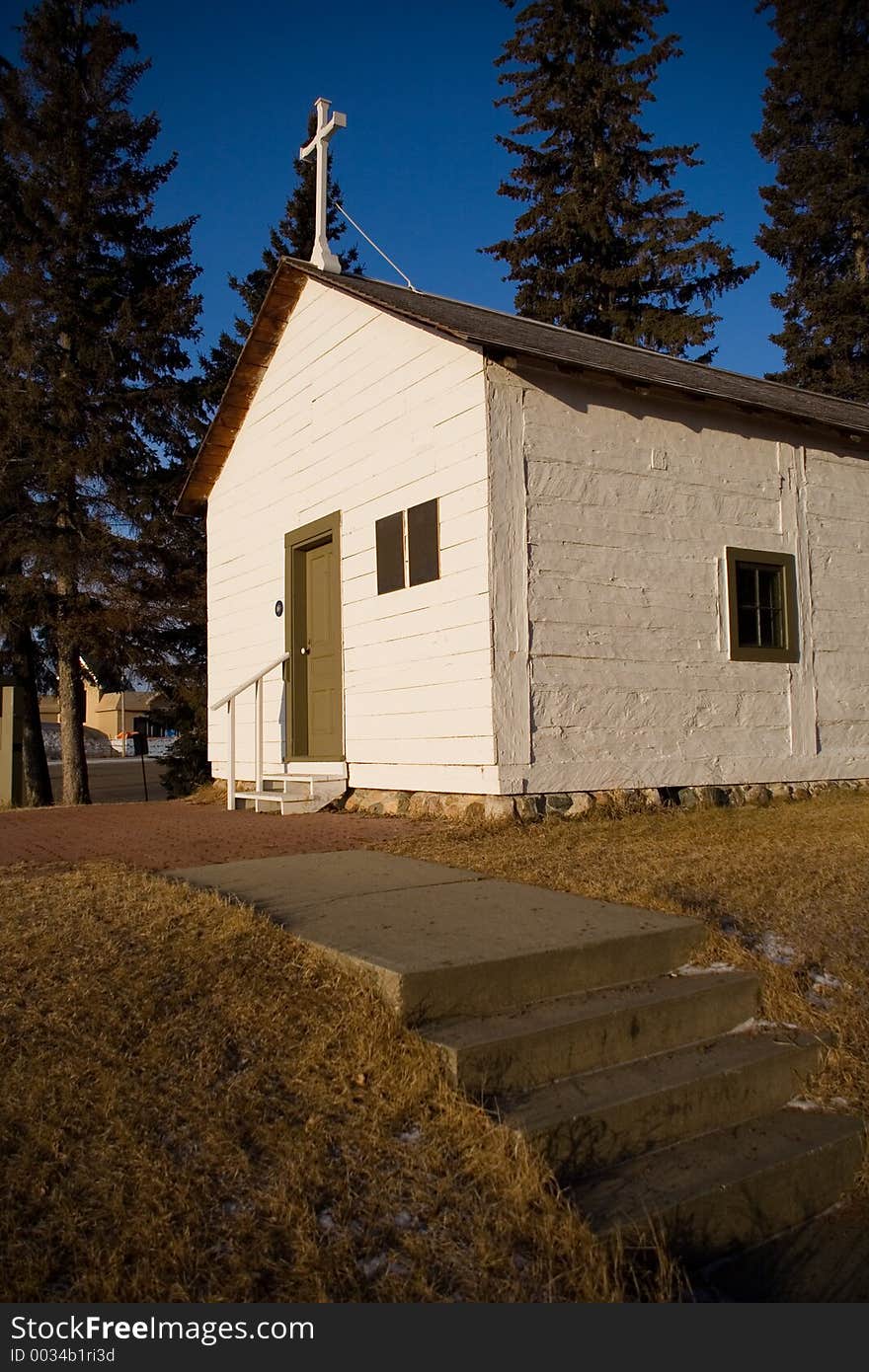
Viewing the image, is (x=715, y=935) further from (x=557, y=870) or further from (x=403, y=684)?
(x=403, y=684)

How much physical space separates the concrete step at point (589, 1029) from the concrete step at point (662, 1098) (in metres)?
0.06

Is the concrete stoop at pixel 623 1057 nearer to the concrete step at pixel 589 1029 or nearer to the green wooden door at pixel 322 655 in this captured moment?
the concrete step at pixel 589 1029

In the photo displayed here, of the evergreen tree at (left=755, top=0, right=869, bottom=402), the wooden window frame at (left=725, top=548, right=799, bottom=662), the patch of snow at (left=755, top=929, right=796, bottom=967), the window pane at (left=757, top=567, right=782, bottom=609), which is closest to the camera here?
the patch of snow at (left=755, top=929, right=796, bottom=967)

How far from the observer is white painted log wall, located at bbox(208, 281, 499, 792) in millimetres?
8234

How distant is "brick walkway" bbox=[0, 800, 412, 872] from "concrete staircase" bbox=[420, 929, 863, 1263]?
129 inches

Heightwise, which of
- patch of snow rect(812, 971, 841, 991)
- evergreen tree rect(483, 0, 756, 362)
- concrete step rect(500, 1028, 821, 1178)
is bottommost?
concrete step rect(500, 1028, 821, 1178)

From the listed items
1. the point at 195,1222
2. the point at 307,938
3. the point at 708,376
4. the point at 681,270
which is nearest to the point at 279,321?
the point at 708,376

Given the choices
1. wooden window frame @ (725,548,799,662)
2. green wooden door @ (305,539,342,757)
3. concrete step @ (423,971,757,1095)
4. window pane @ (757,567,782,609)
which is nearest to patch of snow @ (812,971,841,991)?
concrete step @ (423,971,757,1095)

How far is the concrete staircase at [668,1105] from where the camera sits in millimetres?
3008

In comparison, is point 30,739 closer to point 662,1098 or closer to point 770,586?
point 770,586

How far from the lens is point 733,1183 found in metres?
3.08

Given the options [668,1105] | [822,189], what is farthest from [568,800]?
[822,189]

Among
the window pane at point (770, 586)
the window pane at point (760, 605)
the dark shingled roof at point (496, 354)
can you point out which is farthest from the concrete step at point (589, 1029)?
the window pane at point (770, 586)

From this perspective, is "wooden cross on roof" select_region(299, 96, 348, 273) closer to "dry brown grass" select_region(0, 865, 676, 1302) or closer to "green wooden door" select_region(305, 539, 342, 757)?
"green wooden door" select_region(305, 539, 342, 757)
